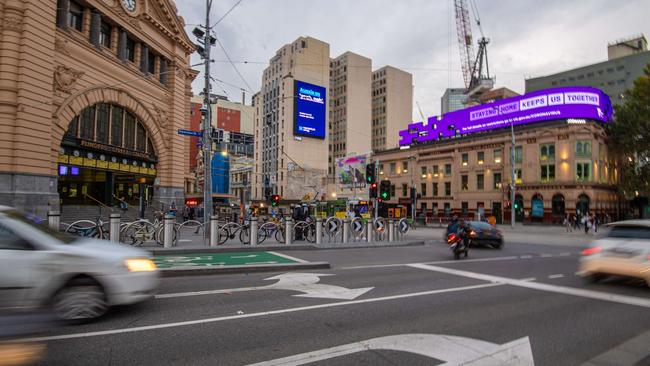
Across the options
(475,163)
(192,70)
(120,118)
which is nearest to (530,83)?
(475,163)

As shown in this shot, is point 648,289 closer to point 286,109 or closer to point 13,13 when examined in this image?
point 13,13

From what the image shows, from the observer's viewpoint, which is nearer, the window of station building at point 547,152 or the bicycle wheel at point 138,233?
the bicycle wheel at point 138,233

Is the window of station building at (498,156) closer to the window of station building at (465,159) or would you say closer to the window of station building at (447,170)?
the window of station building at (465,159)

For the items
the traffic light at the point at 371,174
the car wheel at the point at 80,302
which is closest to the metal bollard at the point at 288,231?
the traffic light at the point at 371,174

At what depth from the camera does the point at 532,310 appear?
621 cm

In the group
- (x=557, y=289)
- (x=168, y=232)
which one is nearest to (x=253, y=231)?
(x=168, y=232)

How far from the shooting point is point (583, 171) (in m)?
41.6

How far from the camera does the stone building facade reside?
2100cm

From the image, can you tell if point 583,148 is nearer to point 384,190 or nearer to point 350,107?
point 384,190

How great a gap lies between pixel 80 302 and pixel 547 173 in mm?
49961

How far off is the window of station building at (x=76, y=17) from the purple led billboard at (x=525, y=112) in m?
44.3

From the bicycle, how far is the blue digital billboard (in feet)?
249

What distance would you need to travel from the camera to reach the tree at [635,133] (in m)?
43.1

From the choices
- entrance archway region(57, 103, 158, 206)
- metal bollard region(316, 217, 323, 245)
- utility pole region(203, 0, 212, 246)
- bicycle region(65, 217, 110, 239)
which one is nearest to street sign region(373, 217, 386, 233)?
metal bollard region(316, 217, 323, 245)
